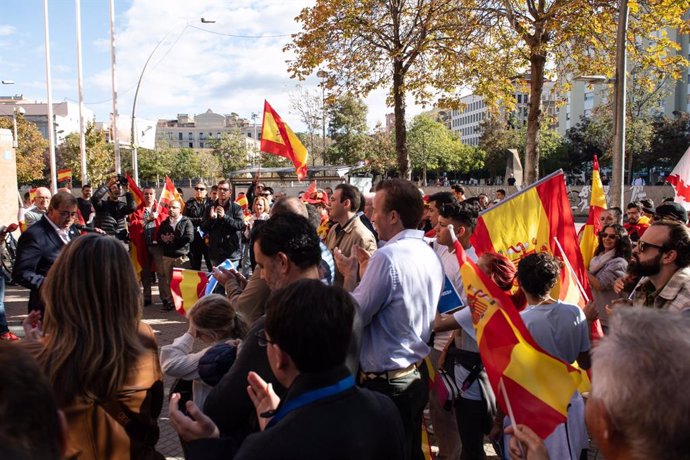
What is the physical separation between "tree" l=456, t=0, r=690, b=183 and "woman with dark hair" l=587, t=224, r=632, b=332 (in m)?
6.19

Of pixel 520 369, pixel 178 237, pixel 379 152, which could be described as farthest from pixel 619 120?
pixel 379 152

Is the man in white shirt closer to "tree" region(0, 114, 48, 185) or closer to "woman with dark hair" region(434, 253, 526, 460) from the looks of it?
"woman with dark hair" region(434, 253, 526, 460)

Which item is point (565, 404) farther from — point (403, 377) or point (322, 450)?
point (322, 450)

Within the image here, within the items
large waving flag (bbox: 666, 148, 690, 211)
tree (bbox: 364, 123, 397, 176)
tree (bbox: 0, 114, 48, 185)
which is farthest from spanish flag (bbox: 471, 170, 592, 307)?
tree (bbox: 364, 123, 397, 176)

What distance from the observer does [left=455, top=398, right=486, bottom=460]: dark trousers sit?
12.3ft

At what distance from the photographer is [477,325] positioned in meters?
2.89

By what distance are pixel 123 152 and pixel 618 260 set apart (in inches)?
3029

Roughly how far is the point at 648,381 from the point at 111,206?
32.7 feet

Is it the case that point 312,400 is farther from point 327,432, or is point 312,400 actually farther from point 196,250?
point 196,250

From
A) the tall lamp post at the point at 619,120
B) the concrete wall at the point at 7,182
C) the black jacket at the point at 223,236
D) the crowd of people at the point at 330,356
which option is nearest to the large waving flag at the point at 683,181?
the tall lamp post at the point at 619,120

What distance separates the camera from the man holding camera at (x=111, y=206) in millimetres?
10008

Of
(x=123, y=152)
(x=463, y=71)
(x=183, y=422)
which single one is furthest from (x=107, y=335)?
(x=123, y=152)

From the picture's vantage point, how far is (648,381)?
4.38 feet

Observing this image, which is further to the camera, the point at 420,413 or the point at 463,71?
the point at 463,71
